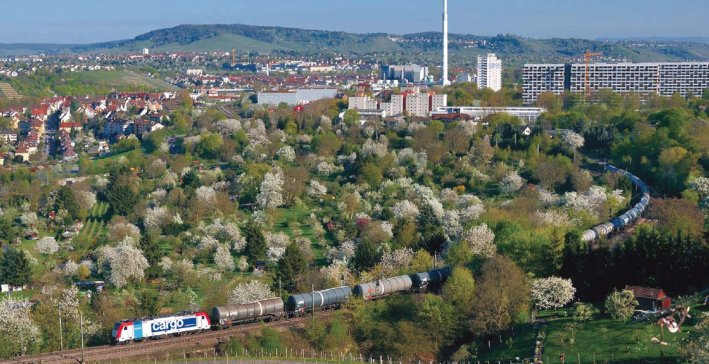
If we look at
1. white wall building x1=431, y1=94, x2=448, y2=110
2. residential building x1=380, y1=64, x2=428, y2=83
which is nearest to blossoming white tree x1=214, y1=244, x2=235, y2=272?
white wall building x1=431, y1=94, x2=448, y2=110

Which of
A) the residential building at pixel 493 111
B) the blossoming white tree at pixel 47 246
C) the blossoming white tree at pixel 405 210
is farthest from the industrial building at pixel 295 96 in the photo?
the blossoming white tree at pixel 47 246

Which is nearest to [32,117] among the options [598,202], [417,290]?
[598,202]

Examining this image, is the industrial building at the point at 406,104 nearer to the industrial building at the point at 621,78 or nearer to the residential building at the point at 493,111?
the residential building at the point at 493,111

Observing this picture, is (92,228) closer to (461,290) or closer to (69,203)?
(69,203)

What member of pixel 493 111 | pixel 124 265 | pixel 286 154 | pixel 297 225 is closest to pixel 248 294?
pixel 124 265

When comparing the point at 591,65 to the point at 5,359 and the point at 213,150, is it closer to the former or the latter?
the point at 213,150

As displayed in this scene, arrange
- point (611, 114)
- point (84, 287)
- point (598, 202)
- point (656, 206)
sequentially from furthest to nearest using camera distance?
point (611, 114) → point (598, 202) → point (656, 206) → point (84, 287)

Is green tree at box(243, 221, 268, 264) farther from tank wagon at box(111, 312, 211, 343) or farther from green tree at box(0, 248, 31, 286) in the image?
tank wagon at box(111, 312, 211, 343)
